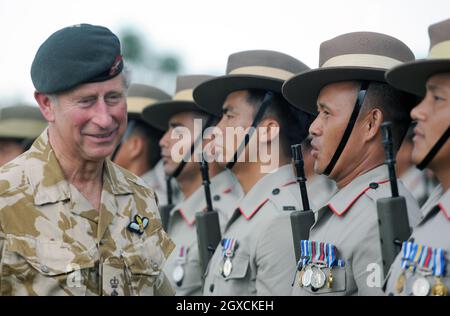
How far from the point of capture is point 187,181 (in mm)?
7988

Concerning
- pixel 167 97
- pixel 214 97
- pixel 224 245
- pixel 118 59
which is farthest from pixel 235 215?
pixel 167 97

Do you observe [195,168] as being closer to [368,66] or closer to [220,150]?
[220,150]

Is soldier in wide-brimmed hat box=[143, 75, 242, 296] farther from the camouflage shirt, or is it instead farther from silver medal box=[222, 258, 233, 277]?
the camouflage shirt

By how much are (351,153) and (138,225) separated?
4.58 ft

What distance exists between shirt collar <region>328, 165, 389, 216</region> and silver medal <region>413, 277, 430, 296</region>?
0.93 metres

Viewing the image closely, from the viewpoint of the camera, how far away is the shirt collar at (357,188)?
479cm

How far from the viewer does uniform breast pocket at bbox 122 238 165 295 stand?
165 inches

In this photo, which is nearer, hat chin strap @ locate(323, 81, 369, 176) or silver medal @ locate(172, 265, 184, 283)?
hat chin strap @ locate(323, 81, 369, 176)

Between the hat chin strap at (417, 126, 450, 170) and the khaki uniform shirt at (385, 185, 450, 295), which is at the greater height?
the hat chin strap at (417, 126, 450, 170)

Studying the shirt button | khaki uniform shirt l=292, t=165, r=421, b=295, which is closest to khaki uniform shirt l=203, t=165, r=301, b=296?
khaki uniform shirt l=292, t=165, r=421, b=295

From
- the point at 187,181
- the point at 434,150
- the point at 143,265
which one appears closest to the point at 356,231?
the point at 434,150

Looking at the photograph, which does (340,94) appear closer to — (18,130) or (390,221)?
(390,221)

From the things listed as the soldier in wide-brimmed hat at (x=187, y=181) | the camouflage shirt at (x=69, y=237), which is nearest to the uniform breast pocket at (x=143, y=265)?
the camouflage shirt at (x=69, y=237)

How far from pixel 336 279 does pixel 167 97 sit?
17.7ft
